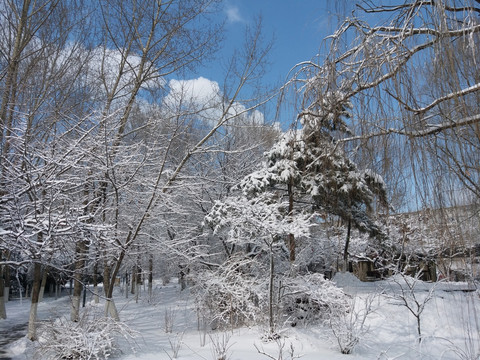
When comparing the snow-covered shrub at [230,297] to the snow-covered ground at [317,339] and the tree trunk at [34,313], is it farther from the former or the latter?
the tree trunk at [34,313]

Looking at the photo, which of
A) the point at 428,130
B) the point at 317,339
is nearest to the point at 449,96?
the point at 428,130

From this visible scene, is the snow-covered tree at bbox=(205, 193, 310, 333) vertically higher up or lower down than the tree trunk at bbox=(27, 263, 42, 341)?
higher up

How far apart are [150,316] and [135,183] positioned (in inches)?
343

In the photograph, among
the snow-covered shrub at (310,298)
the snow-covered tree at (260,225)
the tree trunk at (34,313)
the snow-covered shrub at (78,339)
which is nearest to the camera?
the snow-covered shrub at (78,339)

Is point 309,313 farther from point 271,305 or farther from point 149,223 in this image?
point 149,223

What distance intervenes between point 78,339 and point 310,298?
6126 mm

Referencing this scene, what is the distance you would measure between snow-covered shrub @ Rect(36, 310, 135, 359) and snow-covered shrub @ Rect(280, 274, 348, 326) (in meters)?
4.87

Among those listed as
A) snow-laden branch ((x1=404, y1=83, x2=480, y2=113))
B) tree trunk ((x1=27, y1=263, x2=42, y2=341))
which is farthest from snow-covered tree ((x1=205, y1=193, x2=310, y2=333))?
snow-laden branch ((x1=404, y1=83, x2=480, y2=113))

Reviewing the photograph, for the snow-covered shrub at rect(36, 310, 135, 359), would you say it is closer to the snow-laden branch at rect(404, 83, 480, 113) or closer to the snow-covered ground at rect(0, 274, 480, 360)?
the snow-covered ground at rect(0, 274, 480, 360)

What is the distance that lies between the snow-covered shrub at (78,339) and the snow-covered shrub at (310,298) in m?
4.87

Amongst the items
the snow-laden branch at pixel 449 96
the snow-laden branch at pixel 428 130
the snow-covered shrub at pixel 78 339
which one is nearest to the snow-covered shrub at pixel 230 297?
the snow-covered shrub at pixel 78 339

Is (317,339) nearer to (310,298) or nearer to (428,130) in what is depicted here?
(310,298)

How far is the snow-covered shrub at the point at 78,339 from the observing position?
6273mm

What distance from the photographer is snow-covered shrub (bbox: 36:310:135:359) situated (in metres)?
6.27
